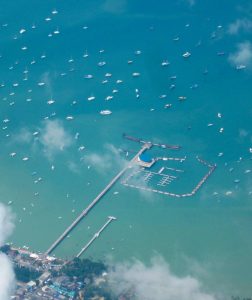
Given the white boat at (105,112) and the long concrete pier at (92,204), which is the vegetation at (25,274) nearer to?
the long concrete pier at (92,204)

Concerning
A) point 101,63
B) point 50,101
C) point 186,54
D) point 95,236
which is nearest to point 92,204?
point 95,236

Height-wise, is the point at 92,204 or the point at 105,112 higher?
the point at 105,112

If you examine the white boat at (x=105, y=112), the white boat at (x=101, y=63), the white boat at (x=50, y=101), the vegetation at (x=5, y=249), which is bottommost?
the vegetation at (x=5, y=249)

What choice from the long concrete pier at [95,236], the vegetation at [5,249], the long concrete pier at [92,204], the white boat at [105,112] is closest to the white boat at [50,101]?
the white boat at [105,112]

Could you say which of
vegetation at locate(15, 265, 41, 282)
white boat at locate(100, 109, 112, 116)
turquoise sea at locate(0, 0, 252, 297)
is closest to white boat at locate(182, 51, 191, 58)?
turquoise sea at locate(0, 0, 252, 297)

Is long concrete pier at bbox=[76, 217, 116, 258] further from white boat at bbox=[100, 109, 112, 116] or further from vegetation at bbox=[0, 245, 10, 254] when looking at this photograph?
white boat at bbox=[100, 109, 112, 116]

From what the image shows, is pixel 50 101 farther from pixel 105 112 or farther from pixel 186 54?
pixel 186 54

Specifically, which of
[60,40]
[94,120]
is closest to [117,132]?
[94,120]

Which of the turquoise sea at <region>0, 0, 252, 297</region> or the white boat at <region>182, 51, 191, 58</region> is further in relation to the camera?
the white boat at <region>182, 51, 191, 58</region>

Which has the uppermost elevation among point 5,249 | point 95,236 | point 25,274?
point 5,249
